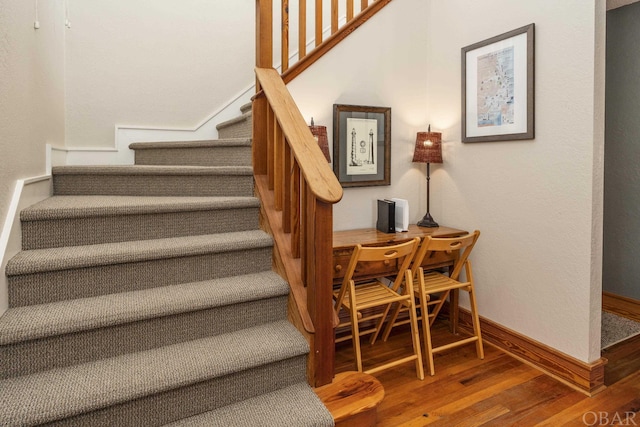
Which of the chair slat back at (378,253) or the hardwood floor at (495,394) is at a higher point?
the chair slat back at (378,253)

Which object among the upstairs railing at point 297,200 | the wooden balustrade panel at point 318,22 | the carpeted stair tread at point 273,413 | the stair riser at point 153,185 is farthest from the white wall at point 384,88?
the carpeted stair tread at point 273,413

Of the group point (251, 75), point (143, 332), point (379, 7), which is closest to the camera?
point (143, 332)

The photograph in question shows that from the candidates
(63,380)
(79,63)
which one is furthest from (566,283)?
(79,63)

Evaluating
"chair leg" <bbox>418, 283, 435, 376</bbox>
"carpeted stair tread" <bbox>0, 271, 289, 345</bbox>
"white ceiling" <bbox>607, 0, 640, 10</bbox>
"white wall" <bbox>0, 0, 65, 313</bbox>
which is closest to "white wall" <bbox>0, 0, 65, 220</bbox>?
"white wall" <bbox>0, 0, 65, 313</bbox>

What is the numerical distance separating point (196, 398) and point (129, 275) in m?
0.60

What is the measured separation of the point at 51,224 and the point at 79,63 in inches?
68.4

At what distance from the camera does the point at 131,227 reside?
6.22 feet

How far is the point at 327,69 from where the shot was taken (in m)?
2.70

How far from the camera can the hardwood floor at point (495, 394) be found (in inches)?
74.8

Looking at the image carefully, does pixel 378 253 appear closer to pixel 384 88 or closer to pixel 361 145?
pixel 361 145

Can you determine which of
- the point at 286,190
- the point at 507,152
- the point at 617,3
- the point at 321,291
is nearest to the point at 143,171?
the point at 286,190

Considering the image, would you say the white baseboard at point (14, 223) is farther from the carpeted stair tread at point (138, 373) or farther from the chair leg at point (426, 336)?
the chair leg at point (426, 336)

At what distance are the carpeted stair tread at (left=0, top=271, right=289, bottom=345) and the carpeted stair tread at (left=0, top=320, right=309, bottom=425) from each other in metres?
0.14

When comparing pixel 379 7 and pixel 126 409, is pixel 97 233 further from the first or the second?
pixel 379 7
